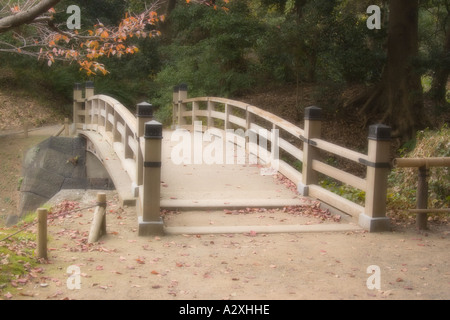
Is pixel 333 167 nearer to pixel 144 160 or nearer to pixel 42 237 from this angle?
pixel 144 160

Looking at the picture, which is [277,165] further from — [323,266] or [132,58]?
[132,58]

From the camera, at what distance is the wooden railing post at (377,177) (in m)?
7.70

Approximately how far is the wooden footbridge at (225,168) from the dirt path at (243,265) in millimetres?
433

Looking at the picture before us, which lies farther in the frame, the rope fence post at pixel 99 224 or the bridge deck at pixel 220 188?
the bridge deck at pixel 220 188

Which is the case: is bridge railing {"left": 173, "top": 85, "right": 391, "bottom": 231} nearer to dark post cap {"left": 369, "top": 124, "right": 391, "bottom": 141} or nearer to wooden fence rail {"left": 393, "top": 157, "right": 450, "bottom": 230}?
dark post cap {"left": 369, "top": 124, "right": 391, "bottom": 141}

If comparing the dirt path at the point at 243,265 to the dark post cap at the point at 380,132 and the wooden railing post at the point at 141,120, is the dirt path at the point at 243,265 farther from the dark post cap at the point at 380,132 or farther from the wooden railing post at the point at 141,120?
the dark post cap at the point at 380,132

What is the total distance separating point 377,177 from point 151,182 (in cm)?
292

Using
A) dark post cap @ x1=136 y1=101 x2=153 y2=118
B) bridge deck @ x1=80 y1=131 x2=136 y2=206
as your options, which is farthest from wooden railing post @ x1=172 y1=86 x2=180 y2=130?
dark post cap @ x1=136 y1=101 x2=153 y2=118

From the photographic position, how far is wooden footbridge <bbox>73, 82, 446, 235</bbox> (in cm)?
769

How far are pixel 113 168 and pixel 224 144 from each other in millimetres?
3196

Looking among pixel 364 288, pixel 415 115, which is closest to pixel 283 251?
pixel 364 288

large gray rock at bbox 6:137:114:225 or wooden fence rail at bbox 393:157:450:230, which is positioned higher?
wooden fence rail at bbox 393:157:450:230

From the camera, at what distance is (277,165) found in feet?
37.2

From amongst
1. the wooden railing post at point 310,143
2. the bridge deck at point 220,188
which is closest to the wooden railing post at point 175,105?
the bridge deck at point 220,188
